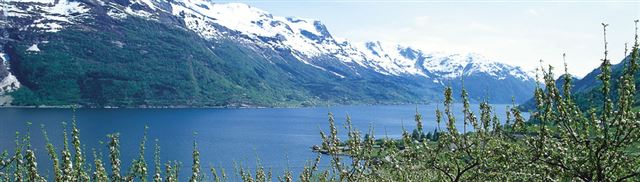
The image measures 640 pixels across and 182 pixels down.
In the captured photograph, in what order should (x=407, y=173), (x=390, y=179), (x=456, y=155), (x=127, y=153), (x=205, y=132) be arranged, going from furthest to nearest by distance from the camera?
(x=205, y=132) → (x=127, y=153) → (x=407, y=173) → (x=390, y=179) → (x=456, y=155)

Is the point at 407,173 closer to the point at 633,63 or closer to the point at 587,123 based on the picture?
the point at 587,123

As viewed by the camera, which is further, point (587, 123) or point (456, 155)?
point (456, 155)

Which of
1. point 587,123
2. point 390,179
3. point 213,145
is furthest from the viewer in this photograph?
point 213,145

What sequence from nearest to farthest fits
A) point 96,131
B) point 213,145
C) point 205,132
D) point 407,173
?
point 407,173, point 213,145, point 96,131, point 205,132

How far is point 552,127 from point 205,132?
7536 inches

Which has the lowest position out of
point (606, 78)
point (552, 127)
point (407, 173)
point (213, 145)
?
point (213, 145)

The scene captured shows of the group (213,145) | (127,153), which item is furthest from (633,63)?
(213,145)

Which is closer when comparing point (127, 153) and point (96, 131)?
point (127, 153)

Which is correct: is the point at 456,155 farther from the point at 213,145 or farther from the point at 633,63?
the point at 213,145

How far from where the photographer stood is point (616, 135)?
346 inches

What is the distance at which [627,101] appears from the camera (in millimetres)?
8766

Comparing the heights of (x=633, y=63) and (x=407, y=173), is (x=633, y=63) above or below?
above

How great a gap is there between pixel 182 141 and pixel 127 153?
125ft

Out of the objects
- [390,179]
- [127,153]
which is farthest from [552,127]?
[127,153]
